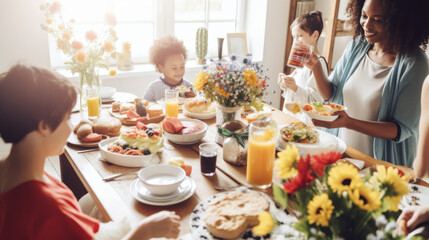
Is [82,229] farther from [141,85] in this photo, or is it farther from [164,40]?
[141,85]

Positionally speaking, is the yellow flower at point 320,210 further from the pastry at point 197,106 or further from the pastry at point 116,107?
the pastry at point 116,107

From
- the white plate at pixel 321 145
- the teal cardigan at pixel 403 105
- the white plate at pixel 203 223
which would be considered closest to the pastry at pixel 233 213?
the white plate at pixel 203 223

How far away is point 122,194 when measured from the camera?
125 centimetres

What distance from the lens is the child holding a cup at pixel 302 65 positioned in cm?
183

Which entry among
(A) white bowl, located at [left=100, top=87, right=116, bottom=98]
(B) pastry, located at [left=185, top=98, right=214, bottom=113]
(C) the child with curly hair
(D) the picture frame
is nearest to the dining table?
(B) pastry, located at [left=185, top=98, right=214, bottom=113]

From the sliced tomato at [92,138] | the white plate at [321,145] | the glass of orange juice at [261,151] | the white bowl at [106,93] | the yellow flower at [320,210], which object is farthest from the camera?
the white bowl at [106,93]

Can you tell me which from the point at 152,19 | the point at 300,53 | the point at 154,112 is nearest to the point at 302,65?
the point at 300,53

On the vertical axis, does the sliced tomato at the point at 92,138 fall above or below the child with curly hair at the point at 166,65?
below

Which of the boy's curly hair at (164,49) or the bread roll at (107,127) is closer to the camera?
the bread roll at (107,127)

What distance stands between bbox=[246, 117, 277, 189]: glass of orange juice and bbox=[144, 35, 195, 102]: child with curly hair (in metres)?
1.41

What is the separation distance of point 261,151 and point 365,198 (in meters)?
0.62

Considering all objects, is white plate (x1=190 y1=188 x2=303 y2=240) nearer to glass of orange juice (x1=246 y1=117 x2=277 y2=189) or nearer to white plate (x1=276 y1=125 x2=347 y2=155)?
glass of orange juice (x1=246 y1=117 x2=277 y2=189)

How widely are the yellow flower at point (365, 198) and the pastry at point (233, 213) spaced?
1.35 feet

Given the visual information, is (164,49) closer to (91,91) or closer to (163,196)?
(91,91)
